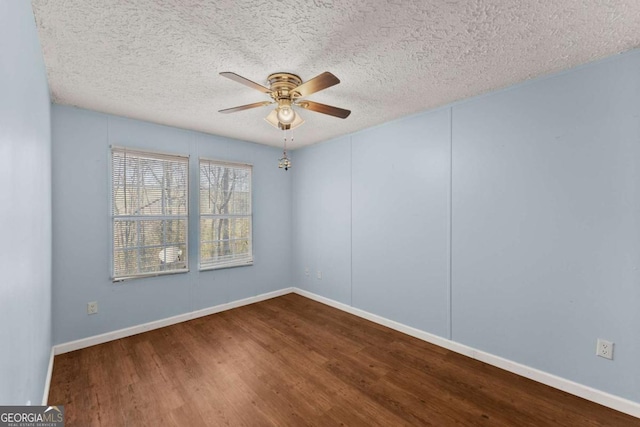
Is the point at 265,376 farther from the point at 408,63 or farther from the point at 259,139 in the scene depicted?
the point at 259,139

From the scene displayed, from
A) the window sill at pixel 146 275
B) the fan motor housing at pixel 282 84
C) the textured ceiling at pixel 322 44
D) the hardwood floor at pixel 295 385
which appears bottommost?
the hardwood floor at pixel 295 385

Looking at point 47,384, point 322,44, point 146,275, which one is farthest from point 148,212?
point 322,44

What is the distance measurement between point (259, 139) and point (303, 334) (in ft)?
9.22

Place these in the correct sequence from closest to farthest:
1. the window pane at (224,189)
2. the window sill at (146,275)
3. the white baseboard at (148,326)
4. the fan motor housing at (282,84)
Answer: the fan motor housing at (282,84) < the white baseboard at (148,326) < the window sill at (146,275) < the window pane at (224,189)

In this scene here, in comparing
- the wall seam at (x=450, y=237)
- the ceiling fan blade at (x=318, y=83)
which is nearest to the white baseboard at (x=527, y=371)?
the wall seam at (x=450, y=237)

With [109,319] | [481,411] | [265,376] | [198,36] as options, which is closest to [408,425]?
[481,411]

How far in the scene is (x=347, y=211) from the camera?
3797 millimetres

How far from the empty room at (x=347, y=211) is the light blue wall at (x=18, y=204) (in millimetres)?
23

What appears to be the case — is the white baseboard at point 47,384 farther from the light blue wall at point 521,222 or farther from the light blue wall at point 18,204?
the light blue wall at point 521,222

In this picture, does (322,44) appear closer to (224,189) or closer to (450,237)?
(450,237)

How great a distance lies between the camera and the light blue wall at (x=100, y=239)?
2676mm

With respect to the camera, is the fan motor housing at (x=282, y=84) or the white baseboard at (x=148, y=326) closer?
the fan motor housing at (x=282, y=84)

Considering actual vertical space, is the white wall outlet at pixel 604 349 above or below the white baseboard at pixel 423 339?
above

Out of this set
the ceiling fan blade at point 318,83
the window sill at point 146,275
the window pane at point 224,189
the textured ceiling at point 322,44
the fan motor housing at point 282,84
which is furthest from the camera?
the window pane at point 224,189
